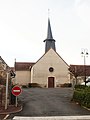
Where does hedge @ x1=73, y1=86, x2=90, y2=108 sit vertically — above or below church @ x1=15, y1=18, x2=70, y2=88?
below

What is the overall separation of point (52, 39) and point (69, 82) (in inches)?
464

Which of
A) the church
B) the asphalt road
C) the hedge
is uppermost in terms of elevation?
the church

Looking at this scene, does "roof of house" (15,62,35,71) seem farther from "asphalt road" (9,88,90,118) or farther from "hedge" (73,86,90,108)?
"hedge" (73,86,90,108)

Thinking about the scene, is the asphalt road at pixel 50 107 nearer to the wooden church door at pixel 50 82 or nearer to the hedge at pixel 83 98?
the hedge at pixel 83 98

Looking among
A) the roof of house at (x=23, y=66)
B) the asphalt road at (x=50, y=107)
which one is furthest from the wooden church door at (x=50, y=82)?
the asphalt road at (x=50, y=107)

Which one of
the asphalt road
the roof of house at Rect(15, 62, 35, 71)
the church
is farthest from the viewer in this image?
the roof of house at Rect(15, 62, 35, 71)

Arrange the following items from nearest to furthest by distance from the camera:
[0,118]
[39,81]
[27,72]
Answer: [0,118], [39,81], [27,72]

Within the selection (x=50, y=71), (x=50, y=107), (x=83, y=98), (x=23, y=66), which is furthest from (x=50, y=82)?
(x=50, y=107)

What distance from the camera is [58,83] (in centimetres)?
4319

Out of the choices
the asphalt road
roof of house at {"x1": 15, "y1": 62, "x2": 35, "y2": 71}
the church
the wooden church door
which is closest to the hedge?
the asphalt road

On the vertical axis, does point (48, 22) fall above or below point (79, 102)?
above

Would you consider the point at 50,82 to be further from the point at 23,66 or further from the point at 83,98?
the point at 83,98

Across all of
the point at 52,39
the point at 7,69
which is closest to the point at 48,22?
the point at 52,39

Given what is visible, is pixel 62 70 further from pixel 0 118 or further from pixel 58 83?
pixel 0 118
